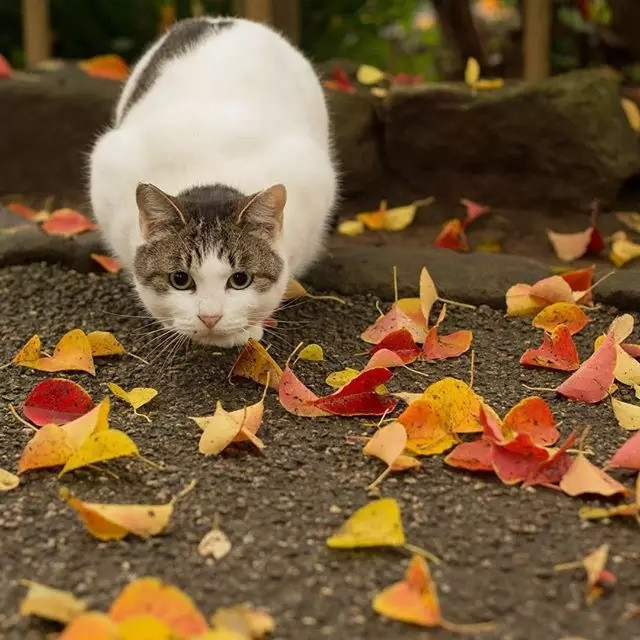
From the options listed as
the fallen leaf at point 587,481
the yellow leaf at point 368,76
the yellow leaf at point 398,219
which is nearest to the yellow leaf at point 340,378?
the fallen leaf at point 587,481

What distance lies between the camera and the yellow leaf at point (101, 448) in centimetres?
164

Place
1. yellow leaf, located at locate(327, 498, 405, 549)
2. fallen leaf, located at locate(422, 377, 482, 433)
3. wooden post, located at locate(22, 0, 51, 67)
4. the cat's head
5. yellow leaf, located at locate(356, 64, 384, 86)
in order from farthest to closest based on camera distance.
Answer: wooden post, located at locate(22, 0, 51, 67) → yellow leaf, located at locate(356, 64, 384, 86) → the cat's head → fallen leaf, located at locate(422, 377, 482, 433) → yellow leaf, located at locate(327, 498, 405, 549)

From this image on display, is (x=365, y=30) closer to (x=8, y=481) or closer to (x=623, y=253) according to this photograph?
(x=623, y=253)

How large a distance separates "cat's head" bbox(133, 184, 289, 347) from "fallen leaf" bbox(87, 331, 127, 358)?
156mm

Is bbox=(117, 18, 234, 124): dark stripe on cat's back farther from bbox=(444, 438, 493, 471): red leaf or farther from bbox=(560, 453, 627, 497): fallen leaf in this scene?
bbox=(560, 453, 627, 497): fallen leaf

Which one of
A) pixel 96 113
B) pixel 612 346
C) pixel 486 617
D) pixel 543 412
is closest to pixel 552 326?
pixel 612 346

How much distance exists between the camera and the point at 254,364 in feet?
6.89

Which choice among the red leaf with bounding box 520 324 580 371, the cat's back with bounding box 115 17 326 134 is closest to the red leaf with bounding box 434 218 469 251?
the cat's back with bounding box 115 17 326 134

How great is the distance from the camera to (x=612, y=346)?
2.01 metres

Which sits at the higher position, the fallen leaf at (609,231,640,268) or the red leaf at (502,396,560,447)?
the red leaf at (502,396,560,447)

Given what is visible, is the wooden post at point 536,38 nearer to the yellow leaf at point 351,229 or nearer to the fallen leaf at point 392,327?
the yellow leaf at point 351,229

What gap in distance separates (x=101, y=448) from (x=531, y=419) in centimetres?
79

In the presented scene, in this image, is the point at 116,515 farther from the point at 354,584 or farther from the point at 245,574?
the point at 354,584

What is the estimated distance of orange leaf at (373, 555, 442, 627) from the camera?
4.21 ft
